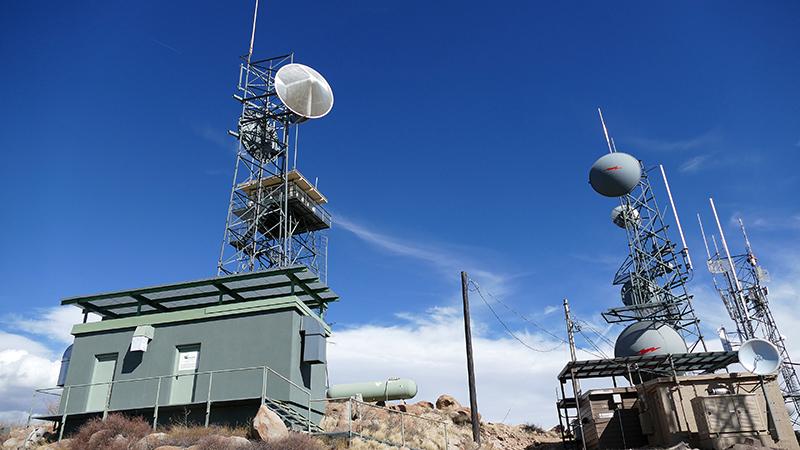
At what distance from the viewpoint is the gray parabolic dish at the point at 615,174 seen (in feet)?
107

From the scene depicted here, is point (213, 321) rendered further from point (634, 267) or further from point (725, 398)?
point (634, 267)

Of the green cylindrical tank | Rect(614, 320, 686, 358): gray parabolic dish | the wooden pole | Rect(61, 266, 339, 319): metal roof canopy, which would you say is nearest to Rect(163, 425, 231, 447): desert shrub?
Rect(61, 266, 339, 319): metal roof canopy

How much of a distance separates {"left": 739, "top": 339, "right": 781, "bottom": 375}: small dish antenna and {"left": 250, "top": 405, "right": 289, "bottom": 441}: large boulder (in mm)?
15520

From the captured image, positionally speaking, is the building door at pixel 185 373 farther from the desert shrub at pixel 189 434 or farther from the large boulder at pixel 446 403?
the large boulder at pixel 446 403

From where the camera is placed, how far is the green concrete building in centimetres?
1738

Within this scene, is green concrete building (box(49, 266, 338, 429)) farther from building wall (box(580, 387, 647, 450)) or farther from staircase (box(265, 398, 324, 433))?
building wall (box(580, 387, 647, 450))

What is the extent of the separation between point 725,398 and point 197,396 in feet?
58.1

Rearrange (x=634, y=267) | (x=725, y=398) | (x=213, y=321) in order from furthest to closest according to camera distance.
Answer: (x=634, y=267), (x=213, y=321), (x=725, y=398)

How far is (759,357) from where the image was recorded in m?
18.1

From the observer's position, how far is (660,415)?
1966 cm

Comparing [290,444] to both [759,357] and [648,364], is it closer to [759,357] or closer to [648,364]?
[759,357]

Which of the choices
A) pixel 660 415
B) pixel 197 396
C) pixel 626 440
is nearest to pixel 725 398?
pixel 660 415

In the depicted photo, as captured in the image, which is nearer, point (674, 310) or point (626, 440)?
point (626, 440)

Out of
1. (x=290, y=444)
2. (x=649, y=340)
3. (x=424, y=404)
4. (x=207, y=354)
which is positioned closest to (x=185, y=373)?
(x=207, y=354)
